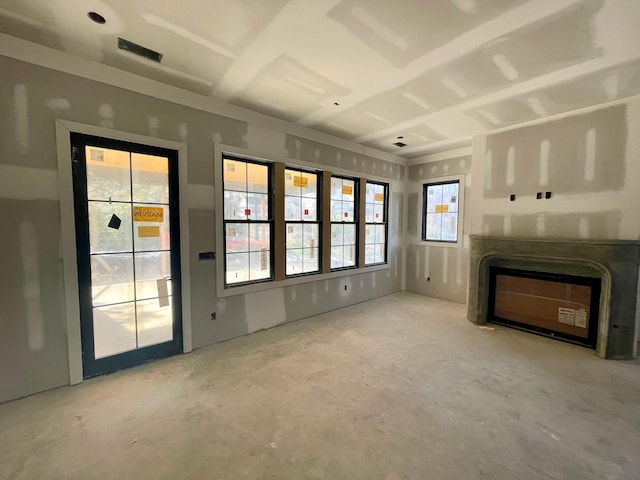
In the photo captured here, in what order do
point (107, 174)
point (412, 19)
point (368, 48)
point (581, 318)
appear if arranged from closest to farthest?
point (412, 19)
point (368, 48)
point (107, 174)
point (581, 318)

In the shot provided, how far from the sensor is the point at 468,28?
1964 millimetres

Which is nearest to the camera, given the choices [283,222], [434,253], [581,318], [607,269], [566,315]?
[607,269]

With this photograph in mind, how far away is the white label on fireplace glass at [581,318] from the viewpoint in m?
3.44

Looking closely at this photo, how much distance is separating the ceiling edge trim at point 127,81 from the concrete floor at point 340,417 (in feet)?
9.28

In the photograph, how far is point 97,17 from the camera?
1.94 m

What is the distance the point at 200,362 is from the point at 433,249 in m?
4.63

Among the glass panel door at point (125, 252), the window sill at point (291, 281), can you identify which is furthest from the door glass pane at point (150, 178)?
the window sill at point (291, 281)

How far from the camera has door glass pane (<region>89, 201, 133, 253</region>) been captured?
2592mm

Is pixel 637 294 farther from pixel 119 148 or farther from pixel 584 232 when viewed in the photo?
pixel 119 148

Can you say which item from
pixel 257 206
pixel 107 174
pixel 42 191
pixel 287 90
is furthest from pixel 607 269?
pixel 42 191

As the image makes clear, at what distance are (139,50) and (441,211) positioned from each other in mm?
5230

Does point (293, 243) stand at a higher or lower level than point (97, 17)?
lower

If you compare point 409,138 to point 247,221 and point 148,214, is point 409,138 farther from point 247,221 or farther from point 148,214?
point 148,214

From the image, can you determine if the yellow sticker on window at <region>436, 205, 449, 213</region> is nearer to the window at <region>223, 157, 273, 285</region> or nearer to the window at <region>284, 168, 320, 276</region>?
the window at <region>284, 168, 320, 276</region>
